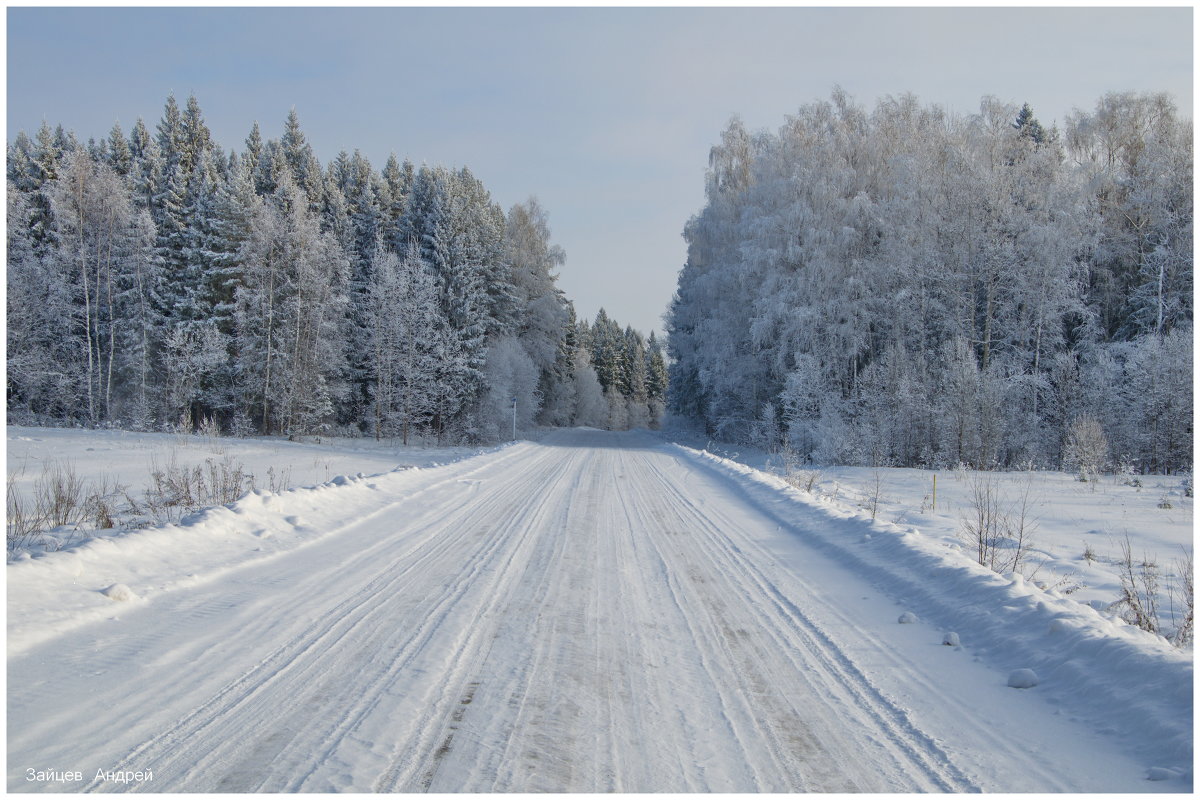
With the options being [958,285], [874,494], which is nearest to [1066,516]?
[874,494]

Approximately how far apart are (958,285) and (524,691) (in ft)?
87.3

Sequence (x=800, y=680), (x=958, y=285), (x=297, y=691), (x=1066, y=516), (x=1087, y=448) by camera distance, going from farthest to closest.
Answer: (x=958, y=285) < (x=1087, y=448) < (x=1066, y=516) < (x=800, y=680) < (x=297, y=691)

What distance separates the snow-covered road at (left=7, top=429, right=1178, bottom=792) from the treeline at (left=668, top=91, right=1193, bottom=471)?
1748 centimetres

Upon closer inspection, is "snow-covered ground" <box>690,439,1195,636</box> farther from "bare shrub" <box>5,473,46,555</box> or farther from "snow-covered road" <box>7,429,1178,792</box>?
"bare shrub" <box>5,473,46,555</box>

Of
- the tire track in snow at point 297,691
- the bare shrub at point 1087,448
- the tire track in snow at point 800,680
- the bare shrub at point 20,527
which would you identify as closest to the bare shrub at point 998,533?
the tire track in snow at point 800,680

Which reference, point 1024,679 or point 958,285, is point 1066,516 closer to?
point 1024,679

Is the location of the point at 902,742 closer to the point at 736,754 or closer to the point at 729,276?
the point at 736,754

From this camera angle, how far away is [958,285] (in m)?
25.0

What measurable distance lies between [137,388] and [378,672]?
34.0 meters

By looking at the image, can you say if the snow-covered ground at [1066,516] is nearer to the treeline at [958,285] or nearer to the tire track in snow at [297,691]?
the treeline at [958,285]

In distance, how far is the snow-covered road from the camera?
9.31 ft

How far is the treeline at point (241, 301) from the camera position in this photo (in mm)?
28766

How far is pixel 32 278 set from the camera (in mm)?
28234

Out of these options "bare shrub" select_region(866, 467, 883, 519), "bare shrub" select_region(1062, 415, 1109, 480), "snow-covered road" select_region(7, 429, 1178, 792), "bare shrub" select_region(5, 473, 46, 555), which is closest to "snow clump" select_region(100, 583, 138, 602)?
"snow-covered road" select_region(7, 429, 1178, 792)
